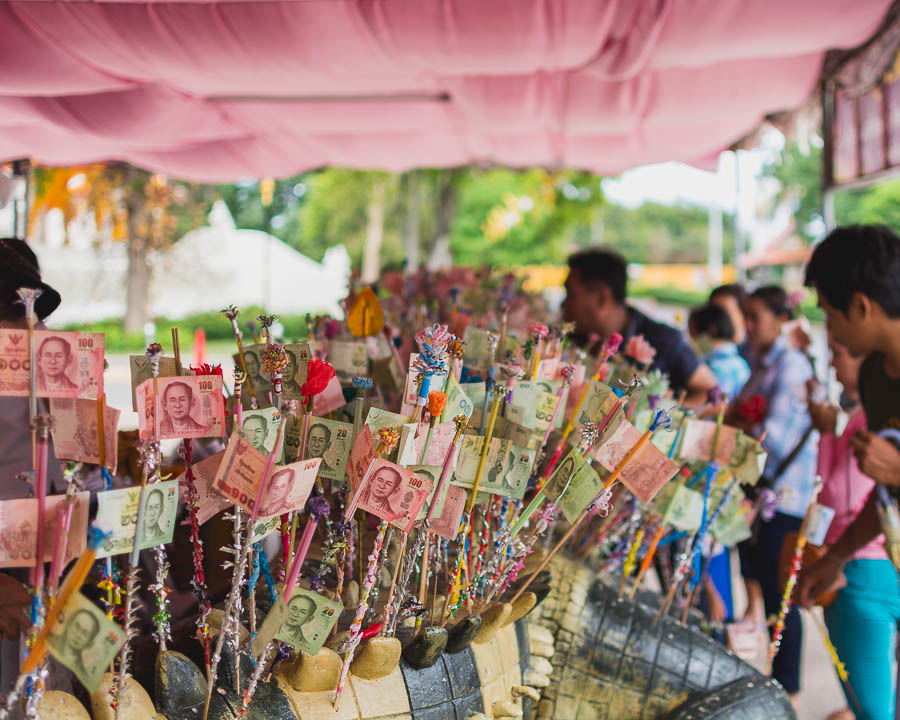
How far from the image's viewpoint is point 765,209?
23.8 m

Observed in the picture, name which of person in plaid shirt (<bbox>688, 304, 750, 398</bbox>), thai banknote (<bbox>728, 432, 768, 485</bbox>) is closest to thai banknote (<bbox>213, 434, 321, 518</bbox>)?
thai banknote (<bbox>728, 432, 768, 485</bbox>)

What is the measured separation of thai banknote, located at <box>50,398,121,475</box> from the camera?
1.23 m

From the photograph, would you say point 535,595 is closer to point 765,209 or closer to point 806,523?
point 806,523

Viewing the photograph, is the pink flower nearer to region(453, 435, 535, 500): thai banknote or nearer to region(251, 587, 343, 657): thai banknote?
region(453, 435, 535, 500): thai banknote

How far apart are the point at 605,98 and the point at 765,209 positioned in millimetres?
22951

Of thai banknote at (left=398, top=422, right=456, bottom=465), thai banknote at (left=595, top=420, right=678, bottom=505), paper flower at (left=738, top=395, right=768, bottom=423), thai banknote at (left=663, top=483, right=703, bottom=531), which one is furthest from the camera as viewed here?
paper flower at (left=738, top=395, right=768, bottom=423)

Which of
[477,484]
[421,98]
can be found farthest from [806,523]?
[421,98]

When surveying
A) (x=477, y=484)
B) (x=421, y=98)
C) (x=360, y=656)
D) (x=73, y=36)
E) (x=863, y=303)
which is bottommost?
(x=360, y=656)

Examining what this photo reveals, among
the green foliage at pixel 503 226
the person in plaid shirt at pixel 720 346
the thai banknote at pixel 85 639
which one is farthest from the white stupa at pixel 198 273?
the thai banknote at pixel 85 639

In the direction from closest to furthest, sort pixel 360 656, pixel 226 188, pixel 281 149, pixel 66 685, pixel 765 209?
Result: pixel 360 656 < pixel 66 685 < pixel 281 149 < pixel 226 188 < pixel 765 209

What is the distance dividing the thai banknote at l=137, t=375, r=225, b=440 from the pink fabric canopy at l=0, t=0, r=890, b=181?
3.92 feet

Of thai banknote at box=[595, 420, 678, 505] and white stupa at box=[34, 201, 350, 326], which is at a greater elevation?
white stupa at box=[34, 201, 350, 326]

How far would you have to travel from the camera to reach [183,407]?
1.22 meters

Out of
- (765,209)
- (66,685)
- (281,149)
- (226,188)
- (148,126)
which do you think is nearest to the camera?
(66,685)
